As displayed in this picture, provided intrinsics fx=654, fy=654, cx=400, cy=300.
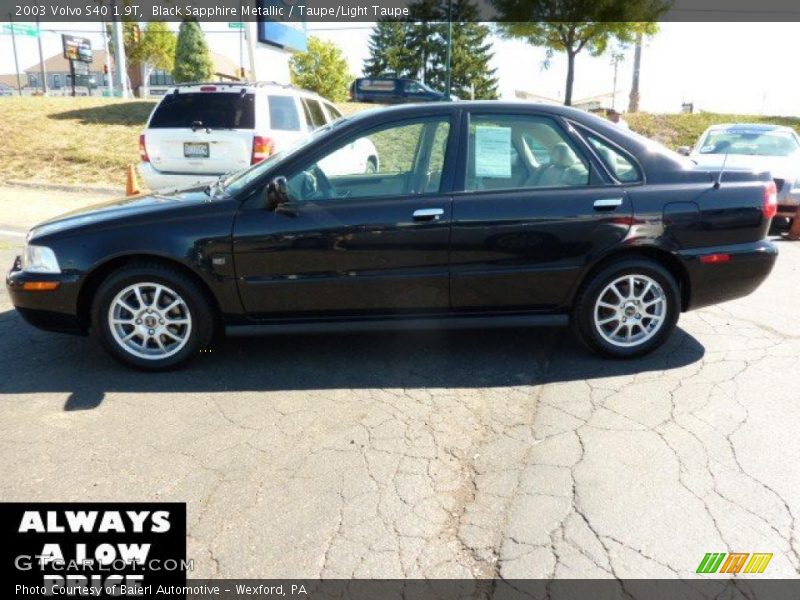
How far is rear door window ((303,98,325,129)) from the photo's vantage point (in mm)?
9750

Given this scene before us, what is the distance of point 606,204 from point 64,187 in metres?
11.9

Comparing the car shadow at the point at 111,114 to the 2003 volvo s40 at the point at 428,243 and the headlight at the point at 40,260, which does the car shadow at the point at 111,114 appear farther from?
the 2003 volvo s40 at the point at 428,243

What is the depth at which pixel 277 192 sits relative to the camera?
395cm

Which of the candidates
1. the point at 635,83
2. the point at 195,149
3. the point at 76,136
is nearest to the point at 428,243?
the point at 195,149

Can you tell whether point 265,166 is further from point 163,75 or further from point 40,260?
point 163,75

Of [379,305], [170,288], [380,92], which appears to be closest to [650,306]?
[379,305]

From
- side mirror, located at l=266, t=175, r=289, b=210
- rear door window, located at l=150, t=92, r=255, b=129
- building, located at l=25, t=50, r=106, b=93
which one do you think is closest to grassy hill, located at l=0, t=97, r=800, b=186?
rear door window, located at l=150, t=92, r=255, b=129

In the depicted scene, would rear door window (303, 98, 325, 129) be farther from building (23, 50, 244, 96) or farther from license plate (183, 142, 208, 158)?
building (23, 50, 244, 96)

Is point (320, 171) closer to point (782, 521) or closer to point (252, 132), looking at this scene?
point (782, 521)

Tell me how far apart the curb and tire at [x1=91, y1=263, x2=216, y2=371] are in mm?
9227

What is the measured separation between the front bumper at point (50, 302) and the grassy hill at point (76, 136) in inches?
389

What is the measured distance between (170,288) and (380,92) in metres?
28.6

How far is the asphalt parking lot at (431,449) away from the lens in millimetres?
2555

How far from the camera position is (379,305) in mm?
4184
